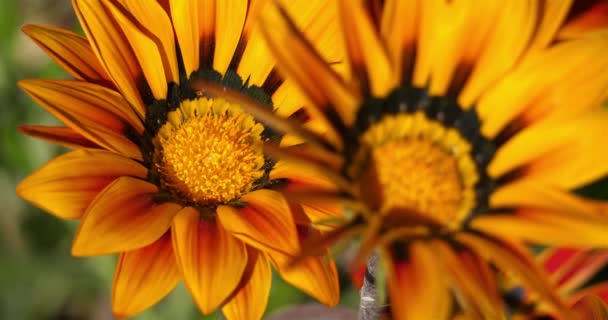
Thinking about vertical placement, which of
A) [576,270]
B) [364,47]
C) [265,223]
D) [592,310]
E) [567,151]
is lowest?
[576,270]

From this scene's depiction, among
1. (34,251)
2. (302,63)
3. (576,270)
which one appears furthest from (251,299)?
(34,251)

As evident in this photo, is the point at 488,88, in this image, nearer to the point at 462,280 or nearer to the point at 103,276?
the point at 462,280

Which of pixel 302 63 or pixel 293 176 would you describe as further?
pixel 293 176

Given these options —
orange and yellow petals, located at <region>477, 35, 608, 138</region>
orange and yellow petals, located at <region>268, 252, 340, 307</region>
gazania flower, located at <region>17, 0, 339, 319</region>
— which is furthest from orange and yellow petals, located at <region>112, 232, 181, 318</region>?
orange and yellow petals, located at <region>477, 35, 608, 138</region>

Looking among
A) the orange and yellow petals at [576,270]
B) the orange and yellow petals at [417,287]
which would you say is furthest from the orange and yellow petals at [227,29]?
the orange and yellow petals at [576,270]

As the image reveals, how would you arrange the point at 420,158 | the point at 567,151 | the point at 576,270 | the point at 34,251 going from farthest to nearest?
the point at 34,251
the point at 576,270
the point at 420,158
the point at 567,151

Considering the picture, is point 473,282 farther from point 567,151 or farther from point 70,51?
point 70,51

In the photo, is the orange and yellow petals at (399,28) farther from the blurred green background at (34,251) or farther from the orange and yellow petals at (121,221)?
the blurred green background at (34,251)

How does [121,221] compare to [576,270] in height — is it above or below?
above

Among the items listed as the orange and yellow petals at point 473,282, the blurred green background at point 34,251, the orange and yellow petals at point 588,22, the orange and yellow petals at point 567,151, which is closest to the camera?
the orange and yellow petals at point 473,282
